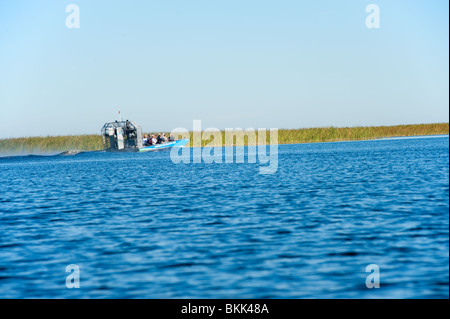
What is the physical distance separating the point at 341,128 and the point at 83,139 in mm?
44830

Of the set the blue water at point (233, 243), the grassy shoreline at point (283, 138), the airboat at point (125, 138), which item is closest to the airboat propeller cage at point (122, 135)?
the airboat at point (125, 138)

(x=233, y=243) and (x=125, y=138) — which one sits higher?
(x=125, y=138)

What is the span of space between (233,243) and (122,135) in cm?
7604

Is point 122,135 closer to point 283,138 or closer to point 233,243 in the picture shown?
point 283,138

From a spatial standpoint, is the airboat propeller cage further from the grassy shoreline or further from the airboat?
the grassy shoreline

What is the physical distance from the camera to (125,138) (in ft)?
300

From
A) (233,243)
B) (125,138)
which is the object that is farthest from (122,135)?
(233,243)

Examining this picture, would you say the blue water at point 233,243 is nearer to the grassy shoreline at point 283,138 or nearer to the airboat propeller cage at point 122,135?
the airboat propeller cage at point 122,135

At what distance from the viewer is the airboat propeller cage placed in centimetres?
8825

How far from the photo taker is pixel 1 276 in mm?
13516

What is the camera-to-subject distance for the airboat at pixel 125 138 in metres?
88.3

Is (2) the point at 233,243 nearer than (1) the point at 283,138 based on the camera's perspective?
Yes

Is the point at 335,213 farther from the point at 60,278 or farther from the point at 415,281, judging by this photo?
the point at 60,278
